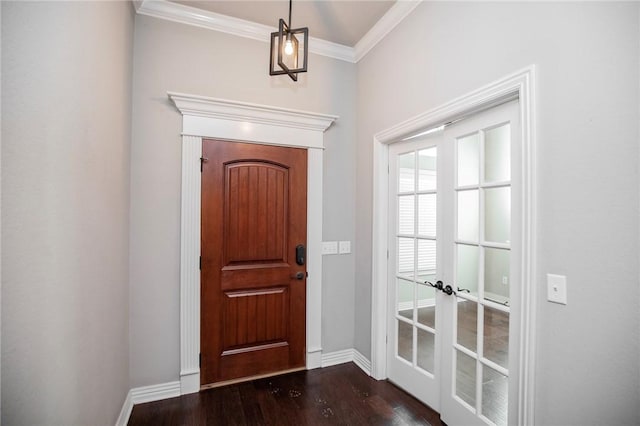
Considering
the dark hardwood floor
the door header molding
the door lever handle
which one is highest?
the door header molding

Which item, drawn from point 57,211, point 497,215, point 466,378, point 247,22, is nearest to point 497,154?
point 497,215

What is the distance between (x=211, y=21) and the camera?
7.86ft

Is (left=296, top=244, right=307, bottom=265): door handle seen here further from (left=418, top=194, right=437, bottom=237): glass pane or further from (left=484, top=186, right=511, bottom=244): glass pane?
(left=484, top=186, right=511, bottom=244): glass pane

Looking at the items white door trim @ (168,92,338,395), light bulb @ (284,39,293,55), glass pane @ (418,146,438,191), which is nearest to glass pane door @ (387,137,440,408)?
glass pane @ (418,146,438,191)

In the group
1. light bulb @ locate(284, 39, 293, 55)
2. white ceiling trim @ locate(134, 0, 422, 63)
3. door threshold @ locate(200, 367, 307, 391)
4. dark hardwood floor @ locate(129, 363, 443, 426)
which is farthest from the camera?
door threshold @ locate(200, 367, 307, 391)

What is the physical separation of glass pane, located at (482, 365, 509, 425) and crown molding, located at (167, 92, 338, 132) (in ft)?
7.35

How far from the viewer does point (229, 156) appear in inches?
95.7

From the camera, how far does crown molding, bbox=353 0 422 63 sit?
7.19ft

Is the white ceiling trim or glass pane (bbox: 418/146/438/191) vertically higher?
the white ceiling trim

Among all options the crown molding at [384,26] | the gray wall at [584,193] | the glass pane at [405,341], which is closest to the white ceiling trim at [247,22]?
the crown molding at [384,26]

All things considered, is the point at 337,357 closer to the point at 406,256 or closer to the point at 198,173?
the point at 406,256

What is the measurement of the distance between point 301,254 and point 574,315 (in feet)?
6.20

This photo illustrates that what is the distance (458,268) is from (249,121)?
1.98 meters

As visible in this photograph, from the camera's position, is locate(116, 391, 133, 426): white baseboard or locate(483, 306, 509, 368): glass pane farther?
locate(116, 391, 133, 426): white baseboard
